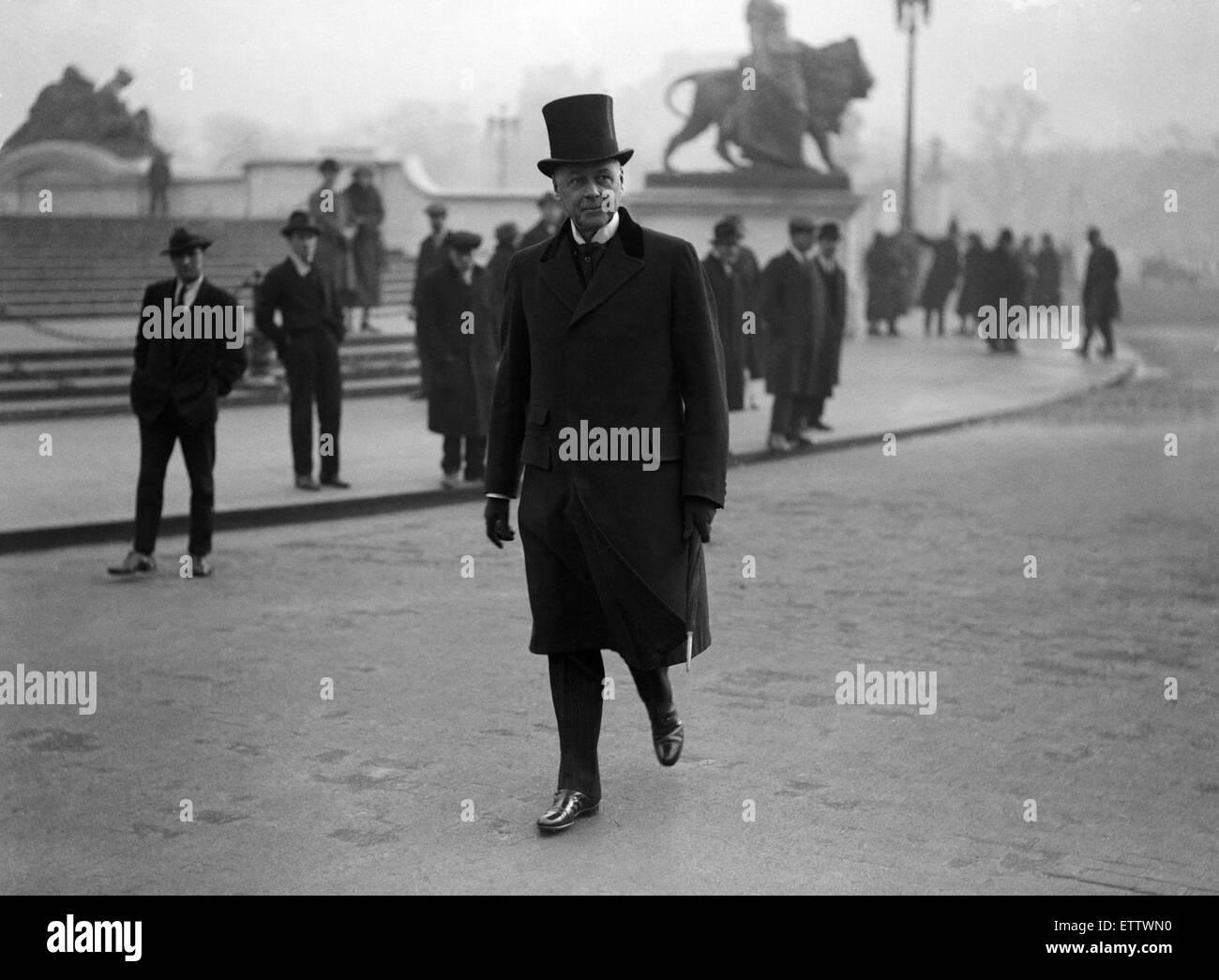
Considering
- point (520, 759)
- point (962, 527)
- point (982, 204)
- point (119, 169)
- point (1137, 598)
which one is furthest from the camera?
point (982, 204)

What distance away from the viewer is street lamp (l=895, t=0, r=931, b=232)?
35188 mm

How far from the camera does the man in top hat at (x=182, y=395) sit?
30.9ft

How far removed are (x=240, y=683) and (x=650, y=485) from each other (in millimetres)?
2625

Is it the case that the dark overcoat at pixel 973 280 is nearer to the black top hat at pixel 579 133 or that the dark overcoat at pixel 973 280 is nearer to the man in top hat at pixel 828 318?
the man in top hat at pixel 828 318

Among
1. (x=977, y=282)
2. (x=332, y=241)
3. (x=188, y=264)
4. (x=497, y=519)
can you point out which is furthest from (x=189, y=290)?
(x=977, y=282)

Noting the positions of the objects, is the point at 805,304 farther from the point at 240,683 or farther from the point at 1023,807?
the point at 1023,807

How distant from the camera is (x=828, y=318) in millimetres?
15367

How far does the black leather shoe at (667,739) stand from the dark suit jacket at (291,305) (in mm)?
7540

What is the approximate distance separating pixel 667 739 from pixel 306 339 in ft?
25.4

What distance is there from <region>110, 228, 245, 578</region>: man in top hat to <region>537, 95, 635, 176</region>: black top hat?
4.84 metres

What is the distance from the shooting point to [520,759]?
5.89m

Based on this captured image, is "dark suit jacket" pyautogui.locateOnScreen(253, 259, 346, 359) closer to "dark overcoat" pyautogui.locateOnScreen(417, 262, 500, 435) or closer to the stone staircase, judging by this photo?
"dark overcoat" pyautogui.locateOnScreen(417, 262, 500, 435)

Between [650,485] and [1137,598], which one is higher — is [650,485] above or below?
above

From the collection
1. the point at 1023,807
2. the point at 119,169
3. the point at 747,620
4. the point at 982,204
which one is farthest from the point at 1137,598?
the point at 982,204
